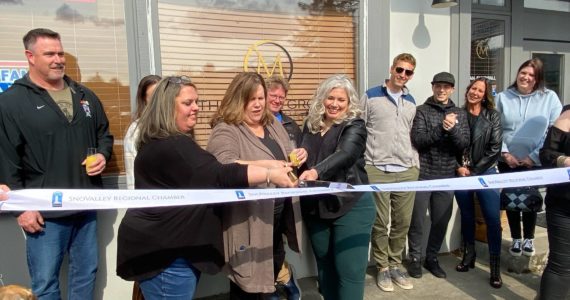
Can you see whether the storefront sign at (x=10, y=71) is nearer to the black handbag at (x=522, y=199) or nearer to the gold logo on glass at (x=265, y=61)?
the gold logo on glass at (x=265, y=61)

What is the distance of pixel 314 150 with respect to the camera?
279 cm

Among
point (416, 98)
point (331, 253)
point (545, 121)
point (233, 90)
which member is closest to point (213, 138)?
point (233, 90)

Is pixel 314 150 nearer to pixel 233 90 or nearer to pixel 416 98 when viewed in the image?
pixel 233 90

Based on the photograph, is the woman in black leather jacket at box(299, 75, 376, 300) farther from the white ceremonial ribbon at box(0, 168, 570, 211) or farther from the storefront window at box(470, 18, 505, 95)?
the storefront window at box(470, 18, 505, 95)

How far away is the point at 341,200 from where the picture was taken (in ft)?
8.69

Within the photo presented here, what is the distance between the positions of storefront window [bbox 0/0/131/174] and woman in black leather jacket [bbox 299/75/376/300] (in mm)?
1616

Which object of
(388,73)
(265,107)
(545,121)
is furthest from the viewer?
(388,73)

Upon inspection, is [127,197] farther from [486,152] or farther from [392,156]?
[486,152]

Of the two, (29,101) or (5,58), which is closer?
(29,101)

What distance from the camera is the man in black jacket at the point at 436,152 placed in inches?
145

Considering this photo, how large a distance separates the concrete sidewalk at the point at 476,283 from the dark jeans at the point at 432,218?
30cm

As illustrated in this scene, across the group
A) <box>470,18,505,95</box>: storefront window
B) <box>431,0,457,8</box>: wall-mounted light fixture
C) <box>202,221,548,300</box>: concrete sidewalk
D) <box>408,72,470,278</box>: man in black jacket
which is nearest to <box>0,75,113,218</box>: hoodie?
<box>202,221,548,300</box>: concrete sidewalk

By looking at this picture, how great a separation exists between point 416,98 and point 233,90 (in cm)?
261

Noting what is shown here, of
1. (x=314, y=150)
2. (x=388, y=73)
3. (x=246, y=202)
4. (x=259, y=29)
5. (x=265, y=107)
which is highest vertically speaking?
(x=259, y=29)
